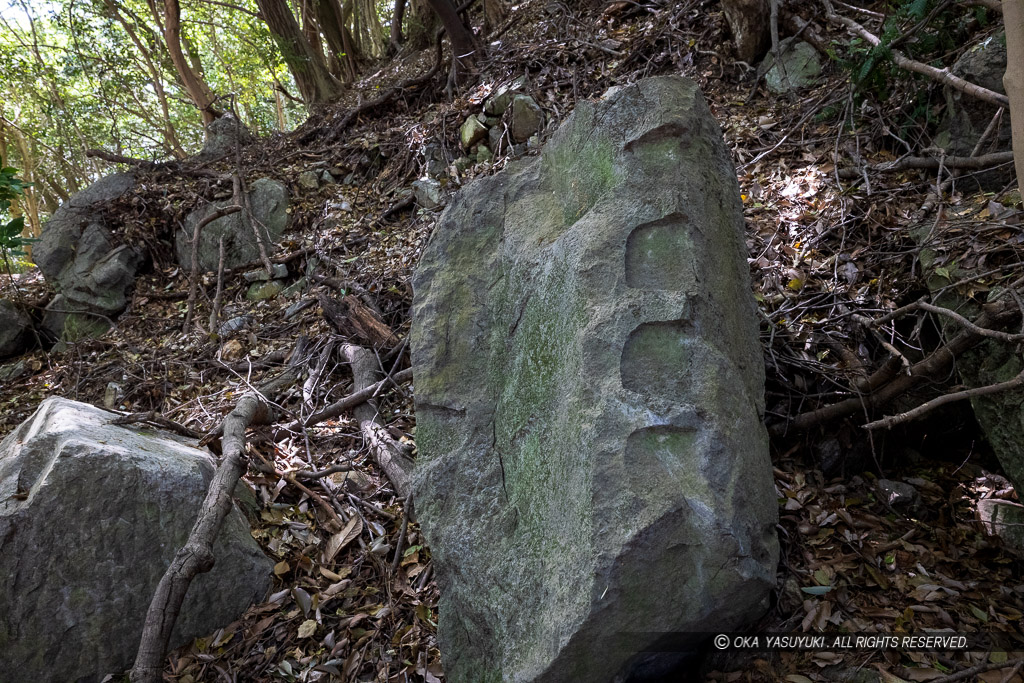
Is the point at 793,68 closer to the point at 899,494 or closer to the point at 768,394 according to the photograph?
the point at 768,394

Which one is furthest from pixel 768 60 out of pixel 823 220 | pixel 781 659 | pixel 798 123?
pixel 781 659

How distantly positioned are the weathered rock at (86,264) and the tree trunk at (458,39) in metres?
4.08

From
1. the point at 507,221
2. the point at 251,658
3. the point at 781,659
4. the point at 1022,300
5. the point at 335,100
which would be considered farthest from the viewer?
the point at 335,100

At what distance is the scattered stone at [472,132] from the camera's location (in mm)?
6168

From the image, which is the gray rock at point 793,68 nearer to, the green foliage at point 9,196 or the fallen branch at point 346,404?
the fallen branch at point 346,404

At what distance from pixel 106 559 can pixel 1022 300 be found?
11.8 feet

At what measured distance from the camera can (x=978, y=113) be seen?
11.1ft

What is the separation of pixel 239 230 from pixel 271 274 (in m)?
0.98

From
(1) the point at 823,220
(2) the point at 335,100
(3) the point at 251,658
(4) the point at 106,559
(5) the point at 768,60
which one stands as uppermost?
(2) the point at 335,100

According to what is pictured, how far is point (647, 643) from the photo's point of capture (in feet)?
5.92

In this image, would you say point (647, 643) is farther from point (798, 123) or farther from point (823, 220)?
point (798, 123)

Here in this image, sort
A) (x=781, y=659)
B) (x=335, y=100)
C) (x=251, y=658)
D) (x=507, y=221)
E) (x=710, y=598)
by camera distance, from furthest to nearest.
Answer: (x=335, y=100)
(x=507, y=221)
(x=251, y=658)
(x=781, y=659)
(x=710, y=598)

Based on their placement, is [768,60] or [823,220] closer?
[823,220]

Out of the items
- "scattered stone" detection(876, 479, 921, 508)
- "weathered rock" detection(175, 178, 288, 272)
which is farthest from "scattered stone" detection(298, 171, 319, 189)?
"scattered stone" detection(876, 479, 921, 508)
